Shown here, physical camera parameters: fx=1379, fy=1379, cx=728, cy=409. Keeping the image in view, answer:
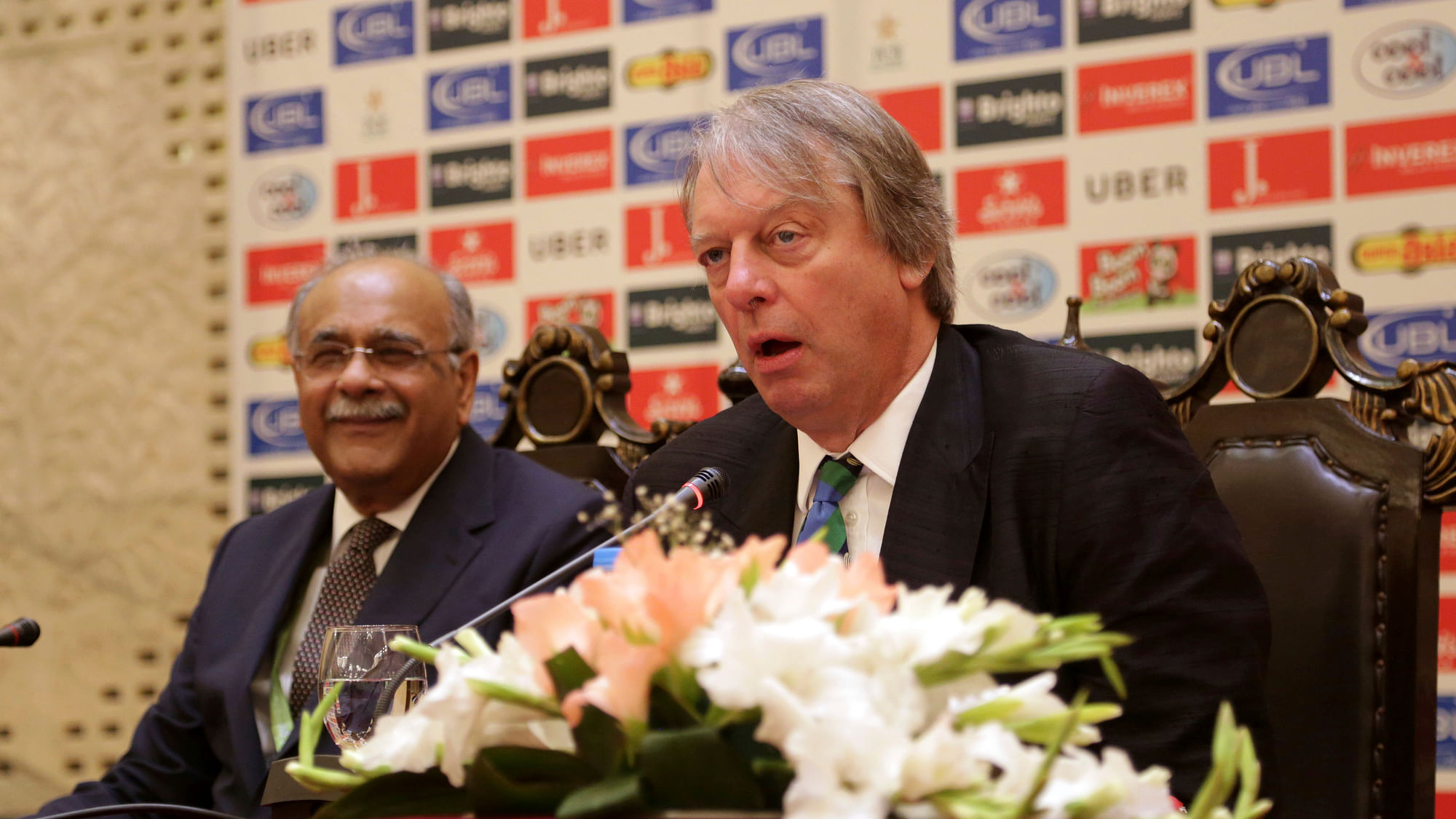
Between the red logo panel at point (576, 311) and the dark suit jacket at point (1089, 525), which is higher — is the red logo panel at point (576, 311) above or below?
above

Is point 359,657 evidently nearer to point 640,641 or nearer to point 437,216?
point 640,641

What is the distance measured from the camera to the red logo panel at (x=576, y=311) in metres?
4.54

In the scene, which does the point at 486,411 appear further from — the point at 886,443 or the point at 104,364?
the point at 886,443

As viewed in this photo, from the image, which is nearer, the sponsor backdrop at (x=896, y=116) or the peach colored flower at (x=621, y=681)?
the peach colored flower at (x=621, y=681)

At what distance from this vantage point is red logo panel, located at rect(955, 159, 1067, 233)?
3926mm

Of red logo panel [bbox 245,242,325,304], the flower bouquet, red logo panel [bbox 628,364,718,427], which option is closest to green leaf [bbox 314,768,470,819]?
the flower bouquet

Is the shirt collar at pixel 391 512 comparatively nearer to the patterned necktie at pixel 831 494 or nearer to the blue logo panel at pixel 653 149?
the patterned necktie at pixel 831 494

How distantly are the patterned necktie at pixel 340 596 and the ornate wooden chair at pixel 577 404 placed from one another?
35 centimetres

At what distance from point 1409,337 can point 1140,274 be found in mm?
695

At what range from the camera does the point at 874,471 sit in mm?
1904

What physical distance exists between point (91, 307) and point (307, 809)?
14.1 feet

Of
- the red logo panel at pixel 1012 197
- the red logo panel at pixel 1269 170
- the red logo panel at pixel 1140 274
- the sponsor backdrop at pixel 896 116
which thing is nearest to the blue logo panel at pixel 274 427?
the sponsor backdrop at pixel 896 116

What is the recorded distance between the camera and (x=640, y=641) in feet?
2.47

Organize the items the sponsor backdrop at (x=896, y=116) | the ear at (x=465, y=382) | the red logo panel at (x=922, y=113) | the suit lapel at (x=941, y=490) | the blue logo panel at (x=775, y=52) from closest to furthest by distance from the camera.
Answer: the suit lapel at (x=941, y=490) → the ear at (x=465, y=382) → the sponsor backdrop at (x=896, y=116) → the red logo panel at (x=922, y=113) → the blue logo panel at (x=775, y=52)
